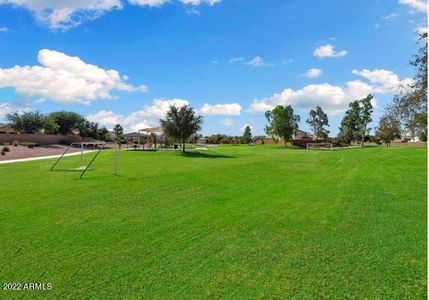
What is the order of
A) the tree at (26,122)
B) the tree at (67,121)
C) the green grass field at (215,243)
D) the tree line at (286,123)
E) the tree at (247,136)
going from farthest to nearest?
1. the tree at (247,136)
2. the tree at (67,121)
3. the tree at (26,122)
4. the tree line at (286,123)
5. the green grass field at (215,243)

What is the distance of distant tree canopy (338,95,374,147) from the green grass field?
213 ft

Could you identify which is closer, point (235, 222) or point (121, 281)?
point (121, 281)

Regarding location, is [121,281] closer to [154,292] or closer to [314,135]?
[154,292]

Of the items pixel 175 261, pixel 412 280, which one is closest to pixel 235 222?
pixel 175 261

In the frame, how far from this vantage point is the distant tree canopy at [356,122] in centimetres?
7156

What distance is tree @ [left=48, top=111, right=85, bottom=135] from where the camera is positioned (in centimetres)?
6241

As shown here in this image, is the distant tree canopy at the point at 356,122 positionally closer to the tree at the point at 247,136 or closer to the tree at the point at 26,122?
the tree at the point at 247,136

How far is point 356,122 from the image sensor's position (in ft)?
246

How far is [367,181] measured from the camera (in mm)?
13352

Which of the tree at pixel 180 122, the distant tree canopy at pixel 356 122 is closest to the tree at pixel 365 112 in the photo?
the distant tree canopy at pixel 356 122

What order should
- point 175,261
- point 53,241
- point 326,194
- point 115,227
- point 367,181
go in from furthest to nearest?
1. point 367,181
2. point 326,194
3. point 115,227
4. point 53,241
5. point 175,261

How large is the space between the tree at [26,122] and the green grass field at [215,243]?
1906 inches

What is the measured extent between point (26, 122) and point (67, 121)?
10.5m

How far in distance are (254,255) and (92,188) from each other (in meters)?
7.94
